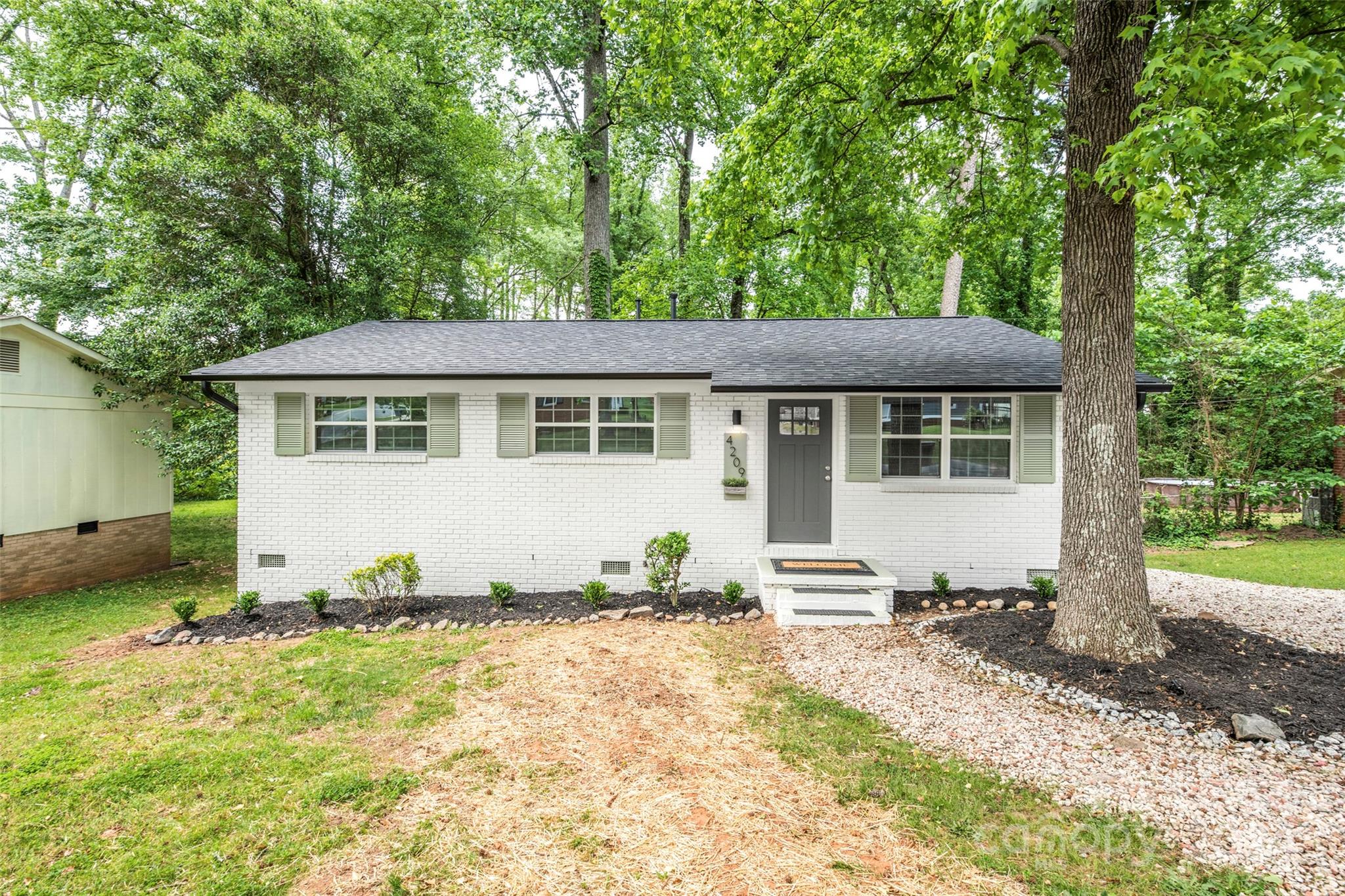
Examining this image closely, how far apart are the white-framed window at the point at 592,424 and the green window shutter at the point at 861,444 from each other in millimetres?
2664

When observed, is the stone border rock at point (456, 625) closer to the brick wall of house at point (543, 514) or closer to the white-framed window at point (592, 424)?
the brick wall of house at point (543, 514)

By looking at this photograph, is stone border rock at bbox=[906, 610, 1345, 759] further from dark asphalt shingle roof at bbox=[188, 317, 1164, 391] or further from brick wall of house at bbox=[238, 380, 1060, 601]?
dark asphalt shingle roof at bbox=[188, 317, 1164, 391]

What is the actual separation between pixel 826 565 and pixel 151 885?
20.6ft

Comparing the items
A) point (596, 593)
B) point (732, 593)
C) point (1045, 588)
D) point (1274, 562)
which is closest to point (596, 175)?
point (596, 593)

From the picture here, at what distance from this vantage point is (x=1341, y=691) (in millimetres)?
4023

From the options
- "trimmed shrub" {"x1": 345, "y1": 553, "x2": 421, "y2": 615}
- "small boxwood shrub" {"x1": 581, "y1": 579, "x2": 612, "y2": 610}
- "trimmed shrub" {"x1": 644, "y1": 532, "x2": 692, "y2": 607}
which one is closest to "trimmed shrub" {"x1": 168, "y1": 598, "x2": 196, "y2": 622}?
"trimmed shrub" {"x1": 345, "y1": 553, "x2": 421, "y2": 615}

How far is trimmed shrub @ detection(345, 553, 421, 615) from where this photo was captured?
22.8 ft

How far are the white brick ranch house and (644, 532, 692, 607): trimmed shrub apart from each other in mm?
229

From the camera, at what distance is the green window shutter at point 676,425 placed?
742 cm

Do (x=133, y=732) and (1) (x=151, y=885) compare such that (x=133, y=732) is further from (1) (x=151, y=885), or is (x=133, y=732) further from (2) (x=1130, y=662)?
(2) (x=1130, y=662)

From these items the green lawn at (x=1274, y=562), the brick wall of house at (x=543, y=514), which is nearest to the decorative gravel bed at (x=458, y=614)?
the brick wall of house at (x=543, y=514)

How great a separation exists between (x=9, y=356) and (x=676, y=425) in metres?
10.2

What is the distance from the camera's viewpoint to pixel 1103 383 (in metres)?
4.75

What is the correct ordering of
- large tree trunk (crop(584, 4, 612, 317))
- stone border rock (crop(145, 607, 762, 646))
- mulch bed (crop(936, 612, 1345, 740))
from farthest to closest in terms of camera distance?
large tree trunk (crop(584, 4, 612, 317))
stone border rock (crop(145, 607, 762, 646))
mulch bed (crop(936, 612, 1345, 740))
